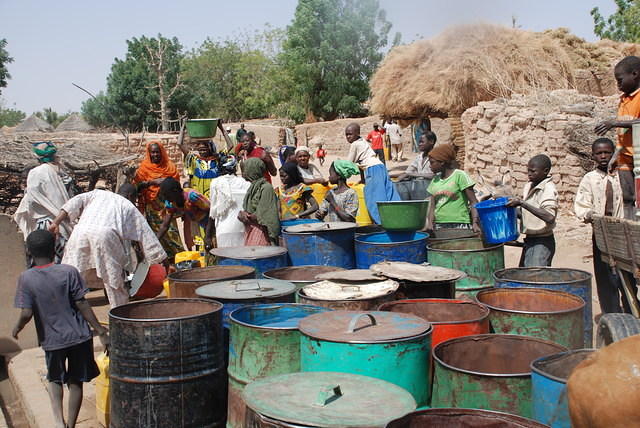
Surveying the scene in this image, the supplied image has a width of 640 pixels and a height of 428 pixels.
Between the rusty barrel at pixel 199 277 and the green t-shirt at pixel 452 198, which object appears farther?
A: the green t-shirt at pixel 452 198

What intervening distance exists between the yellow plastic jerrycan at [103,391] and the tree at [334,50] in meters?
28.9

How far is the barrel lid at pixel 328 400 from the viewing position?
7.13ft

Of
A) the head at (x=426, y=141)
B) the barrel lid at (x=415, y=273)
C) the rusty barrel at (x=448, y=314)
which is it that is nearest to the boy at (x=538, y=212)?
the barrel lid at (x=415, y=273)

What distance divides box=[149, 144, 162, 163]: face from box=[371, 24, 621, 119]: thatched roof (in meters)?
8.81

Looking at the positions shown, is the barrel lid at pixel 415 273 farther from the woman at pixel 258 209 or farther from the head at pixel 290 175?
the head at pixel 290 175

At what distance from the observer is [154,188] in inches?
284

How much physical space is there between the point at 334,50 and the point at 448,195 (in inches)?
1080

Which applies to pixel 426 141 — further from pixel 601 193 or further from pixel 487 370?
pixel 487 370

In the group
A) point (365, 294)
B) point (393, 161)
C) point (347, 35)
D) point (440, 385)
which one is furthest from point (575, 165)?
point (347, 35)

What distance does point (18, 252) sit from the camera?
598 centimetres

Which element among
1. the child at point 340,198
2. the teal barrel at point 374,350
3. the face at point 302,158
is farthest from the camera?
the face at point 302,158

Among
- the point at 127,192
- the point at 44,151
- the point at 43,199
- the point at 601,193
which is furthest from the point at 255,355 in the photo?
the point at 44,151

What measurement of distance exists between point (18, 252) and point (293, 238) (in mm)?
2692

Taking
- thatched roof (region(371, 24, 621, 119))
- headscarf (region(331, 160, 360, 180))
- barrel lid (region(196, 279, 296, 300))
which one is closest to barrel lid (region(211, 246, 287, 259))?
barrel lid (region(196, 279, 296, 300))
